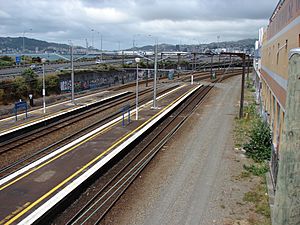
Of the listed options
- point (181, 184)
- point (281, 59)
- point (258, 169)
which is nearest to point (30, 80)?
point (181, 184)

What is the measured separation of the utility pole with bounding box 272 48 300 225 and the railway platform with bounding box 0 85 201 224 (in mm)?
6859

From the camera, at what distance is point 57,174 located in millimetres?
11359

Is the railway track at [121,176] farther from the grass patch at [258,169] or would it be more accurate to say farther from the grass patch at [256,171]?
the grass patch at [258,169]

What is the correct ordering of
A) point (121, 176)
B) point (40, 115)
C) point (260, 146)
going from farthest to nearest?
point (40, 115)
point (260, 146)
point (121, 176)

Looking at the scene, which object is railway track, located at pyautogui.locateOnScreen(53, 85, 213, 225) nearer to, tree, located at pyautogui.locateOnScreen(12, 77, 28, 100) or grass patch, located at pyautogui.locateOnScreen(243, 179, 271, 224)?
grass patch, located at pyautogui.locateOnScreen(243, 179, 271, 224)

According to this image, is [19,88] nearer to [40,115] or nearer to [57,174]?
[40,115]

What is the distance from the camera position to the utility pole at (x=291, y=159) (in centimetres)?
242

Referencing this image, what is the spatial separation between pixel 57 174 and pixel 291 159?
10036 millimetres

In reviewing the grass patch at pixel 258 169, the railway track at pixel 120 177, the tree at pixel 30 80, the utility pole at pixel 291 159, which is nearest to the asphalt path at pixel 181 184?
the railway track at pixel 120 177

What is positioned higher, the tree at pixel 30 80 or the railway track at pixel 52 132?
the tree at pixel 30 80

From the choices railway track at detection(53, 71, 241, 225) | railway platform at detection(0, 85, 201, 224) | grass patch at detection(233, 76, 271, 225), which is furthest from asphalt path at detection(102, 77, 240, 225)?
railway platform at detection(0, 85, 201, 224)

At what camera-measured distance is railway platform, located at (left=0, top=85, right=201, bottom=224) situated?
8.72 metres

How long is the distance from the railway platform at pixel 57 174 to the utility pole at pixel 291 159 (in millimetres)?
6859

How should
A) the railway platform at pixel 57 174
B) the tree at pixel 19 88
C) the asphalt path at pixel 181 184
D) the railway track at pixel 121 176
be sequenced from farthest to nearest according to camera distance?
the tree at pixel 19 88
the railway track at pixel 121 176
the asphalt path at pixel 181 184
the railway platform at pixel 57 174
